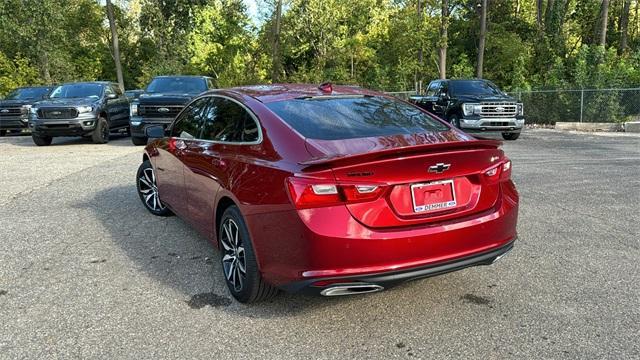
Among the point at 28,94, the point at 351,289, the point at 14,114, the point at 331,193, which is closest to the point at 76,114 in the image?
the point at 14,114

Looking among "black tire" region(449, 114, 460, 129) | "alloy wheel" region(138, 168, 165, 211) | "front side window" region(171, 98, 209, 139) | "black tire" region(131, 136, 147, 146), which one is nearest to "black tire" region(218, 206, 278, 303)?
"front side window" region(171, 98, 209, 139)

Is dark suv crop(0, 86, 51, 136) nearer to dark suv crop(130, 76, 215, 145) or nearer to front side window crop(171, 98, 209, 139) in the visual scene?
dark suv crop(130, 76, 215, 145)

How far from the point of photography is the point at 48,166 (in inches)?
432

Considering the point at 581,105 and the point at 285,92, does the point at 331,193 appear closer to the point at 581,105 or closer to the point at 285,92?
the point at 285,92

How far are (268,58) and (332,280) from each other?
36.8 meters

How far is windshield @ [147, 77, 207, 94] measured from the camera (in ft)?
47.6

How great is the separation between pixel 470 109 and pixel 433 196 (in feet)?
39.1

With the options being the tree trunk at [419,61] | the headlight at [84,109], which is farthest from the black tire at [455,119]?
the tree trunk at [419,61]

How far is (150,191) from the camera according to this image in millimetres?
6625

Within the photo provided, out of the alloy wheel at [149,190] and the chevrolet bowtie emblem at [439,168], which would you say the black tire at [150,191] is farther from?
the chevrolet bowtie emblem at [439,168]

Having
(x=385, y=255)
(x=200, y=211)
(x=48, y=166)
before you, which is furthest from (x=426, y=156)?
(x=48, y=166)

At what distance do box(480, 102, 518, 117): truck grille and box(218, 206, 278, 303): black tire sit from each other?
1182 centimetres

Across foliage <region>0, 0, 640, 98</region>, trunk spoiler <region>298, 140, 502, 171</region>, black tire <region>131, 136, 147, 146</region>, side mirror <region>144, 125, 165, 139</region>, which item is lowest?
black tire <region>131, 136, 147, 146</region>

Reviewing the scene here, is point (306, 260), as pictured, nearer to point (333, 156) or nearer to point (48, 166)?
point (333, 156)
